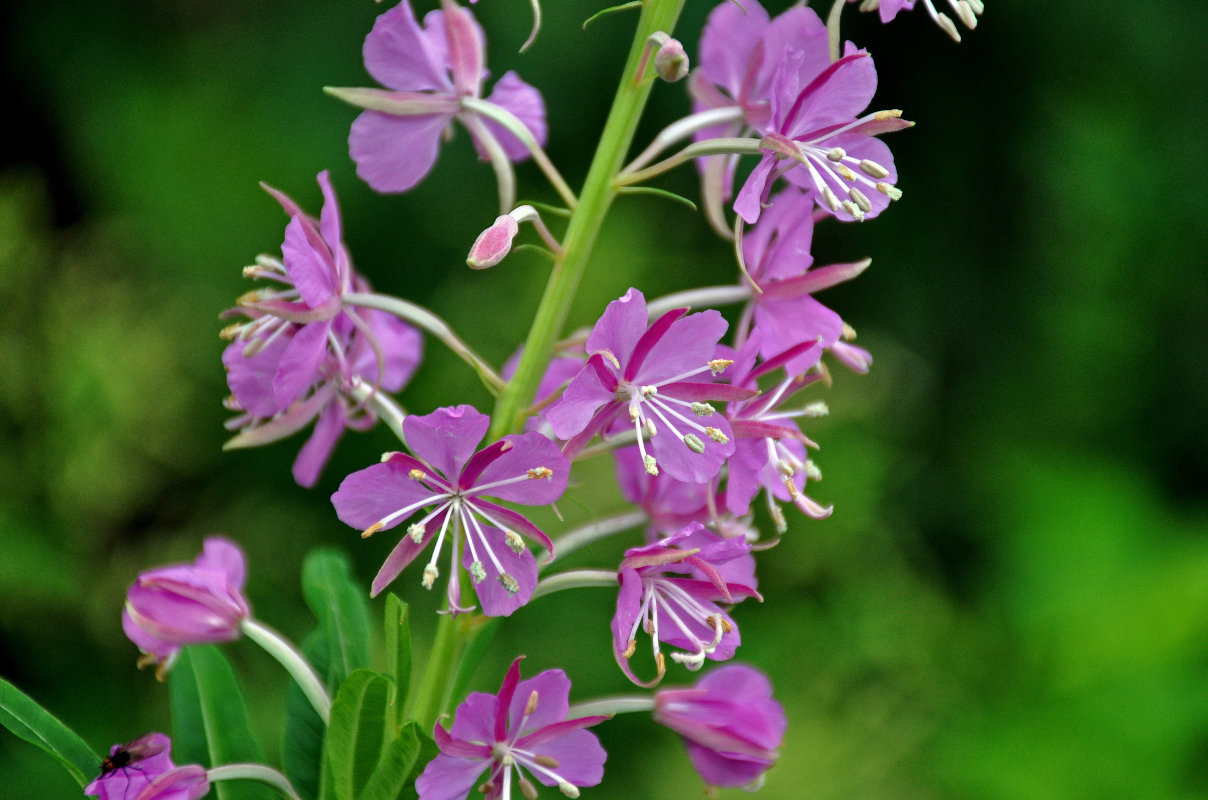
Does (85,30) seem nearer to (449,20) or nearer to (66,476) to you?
(66,476)

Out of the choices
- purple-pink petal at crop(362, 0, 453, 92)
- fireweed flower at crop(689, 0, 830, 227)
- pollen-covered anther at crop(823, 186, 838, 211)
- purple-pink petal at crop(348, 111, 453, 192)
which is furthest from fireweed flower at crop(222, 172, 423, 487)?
pollen-covered anther at crop(823, 186, 838, 211)

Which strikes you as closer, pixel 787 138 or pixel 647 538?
pixel 787 138

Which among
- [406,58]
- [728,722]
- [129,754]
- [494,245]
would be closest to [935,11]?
[494,245]

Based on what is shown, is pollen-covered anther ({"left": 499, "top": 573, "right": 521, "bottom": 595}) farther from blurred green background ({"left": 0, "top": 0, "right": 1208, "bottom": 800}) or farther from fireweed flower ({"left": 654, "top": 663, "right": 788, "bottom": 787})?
blurred green background ({"left": 0, "top": 0, "right": 1208, "bottom": 800})

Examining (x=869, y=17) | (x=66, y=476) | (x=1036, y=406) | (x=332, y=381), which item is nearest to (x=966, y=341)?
(x=1036, y=406)

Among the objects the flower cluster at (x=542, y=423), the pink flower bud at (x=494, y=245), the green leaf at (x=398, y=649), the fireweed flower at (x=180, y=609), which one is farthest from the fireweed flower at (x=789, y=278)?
the fireweed flower at (x=180, y=609)

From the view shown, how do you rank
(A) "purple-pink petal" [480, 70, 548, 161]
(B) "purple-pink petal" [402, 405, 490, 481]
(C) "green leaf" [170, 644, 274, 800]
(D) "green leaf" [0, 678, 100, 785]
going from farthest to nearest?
(A) "purple-pink petal" [480, 70, 548, 161] → (C) "green leaf" [170, 644, 274, 800] → (D) "green leaf" [0, 678, 100, 785] → (B) "purple-pink petal" [402, 405, 490, 481]

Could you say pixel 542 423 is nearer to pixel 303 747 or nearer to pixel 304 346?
pixel 304 346
